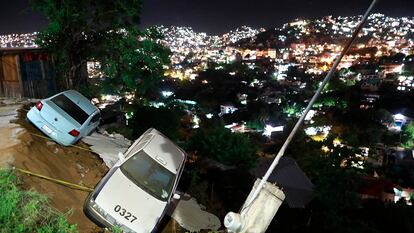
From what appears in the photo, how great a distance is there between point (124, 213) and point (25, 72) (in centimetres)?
1125

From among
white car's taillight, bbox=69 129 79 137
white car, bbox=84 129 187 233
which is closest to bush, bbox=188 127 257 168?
white car's taillight, bbox=69 129 79 137

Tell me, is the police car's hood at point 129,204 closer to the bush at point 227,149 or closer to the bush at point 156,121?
the bush at point 227,149

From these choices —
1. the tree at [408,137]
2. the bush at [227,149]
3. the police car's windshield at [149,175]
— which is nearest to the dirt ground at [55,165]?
the police car's windshield at [149,175]

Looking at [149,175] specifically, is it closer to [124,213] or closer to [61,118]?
[124,213]

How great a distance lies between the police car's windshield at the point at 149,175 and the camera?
7.18 meters

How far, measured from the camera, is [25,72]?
14.7 metres

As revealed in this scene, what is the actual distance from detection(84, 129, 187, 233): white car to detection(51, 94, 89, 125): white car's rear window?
2.68 m

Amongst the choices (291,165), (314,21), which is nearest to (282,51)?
(314,21)

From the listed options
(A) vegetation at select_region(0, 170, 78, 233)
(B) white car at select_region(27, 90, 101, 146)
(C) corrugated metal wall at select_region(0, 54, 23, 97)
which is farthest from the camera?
(C) corrugated metal wall at select_region(0, 54, 23, 97)

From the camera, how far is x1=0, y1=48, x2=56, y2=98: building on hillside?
14.5m

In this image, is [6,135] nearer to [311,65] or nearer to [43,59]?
[43,59]

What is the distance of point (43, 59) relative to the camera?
14656 mm

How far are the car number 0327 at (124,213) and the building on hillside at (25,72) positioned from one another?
10.7 m

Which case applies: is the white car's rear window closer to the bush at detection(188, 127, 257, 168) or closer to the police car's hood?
the police car's hood
